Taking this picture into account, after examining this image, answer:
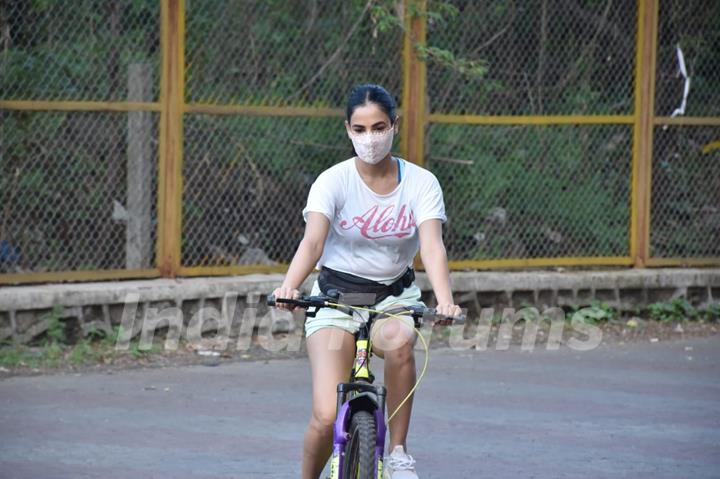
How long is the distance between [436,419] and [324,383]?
269 cm

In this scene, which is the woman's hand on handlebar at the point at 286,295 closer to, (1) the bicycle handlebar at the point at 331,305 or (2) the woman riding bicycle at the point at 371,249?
(1) the bicycle handlebar at the point at 331,305

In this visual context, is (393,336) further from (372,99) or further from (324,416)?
(372,99)

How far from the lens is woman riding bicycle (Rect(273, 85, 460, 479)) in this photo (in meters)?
5.28

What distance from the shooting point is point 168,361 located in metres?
9.34

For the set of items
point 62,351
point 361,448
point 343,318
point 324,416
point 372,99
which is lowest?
point 361,448

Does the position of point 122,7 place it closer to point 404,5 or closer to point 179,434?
point 404,5

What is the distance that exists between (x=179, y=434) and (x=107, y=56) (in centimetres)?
343

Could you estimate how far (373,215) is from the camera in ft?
17.8

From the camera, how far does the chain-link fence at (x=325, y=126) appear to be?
9.43 m

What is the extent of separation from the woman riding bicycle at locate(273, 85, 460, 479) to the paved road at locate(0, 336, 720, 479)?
1257 mm

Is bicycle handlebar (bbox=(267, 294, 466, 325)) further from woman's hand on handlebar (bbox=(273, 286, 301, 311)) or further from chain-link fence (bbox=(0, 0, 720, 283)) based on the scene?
chain-link fence (bbox=(0, 0, 720, 283))

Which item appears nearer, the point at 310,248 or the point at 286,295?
the point at 286,295

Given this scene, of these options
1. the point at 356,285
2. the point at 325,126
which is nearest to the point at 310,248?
the point at 356,285

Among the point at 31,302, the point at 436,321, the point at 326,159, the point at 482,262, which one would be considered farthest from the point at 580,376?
the point at 436,321
